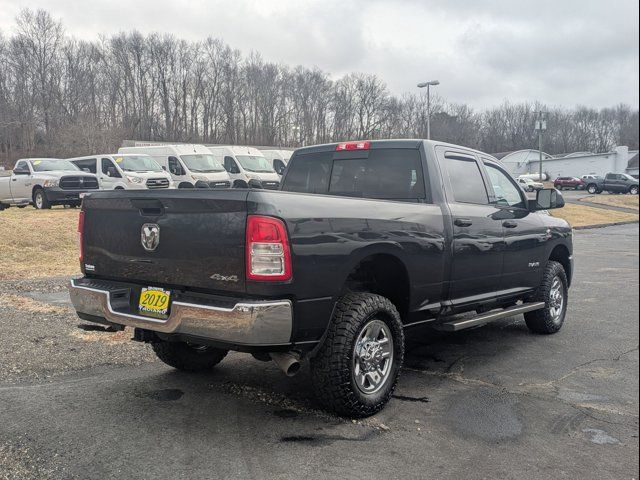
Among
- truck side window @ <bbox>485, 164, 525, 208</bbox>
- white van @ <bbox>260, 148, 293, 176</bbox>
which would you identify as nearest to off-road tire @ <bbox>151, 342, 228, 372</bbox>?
truck side window @ <bbox>485, 164, 525, 208</bbox>

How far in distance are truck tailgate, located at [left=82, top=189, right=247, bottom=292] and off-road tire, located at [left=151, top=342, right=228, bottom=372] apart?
0.88 m

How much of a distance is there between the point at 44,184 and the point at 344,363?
56.3 feet

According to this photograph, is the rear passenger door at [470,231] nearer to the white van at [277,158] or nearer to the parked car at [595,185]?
the white van at [277,158]

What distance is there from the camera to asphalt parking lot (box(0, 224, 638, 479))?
3.22m

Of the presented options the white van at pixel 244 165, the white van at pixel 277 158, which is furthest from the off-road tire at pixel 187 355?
the white van at pixel 277 158

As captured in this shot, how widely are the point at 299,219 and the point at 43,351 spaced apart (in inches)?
128

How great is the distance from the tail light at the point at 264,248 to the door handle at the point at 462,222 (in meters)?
1.98

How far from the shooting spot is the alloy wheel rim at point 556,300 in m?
6.43

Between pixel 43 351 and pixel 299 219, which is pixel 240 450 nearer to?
pixel 299 219

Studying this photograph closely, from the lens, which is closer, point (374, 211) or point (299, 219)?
point (299, 219)

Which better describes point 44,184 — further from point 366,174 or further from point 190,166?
point 366,174

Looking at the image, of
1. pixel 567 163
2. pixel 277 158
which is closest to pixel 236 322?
pixel 277 158

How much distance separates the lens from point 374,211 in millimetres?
4109

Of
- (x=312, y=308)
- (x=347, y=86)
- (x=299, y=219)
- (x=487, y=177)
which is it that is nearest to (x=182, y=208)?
(x=299, y=219)
